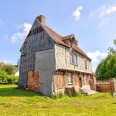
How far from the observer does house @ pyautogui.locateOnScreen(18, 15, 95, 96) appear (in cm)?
1714

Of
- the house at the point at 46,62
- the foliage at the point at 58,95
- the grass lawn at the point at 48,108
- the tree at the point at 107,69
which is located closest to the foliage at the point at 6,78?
the house at the point at 46,62

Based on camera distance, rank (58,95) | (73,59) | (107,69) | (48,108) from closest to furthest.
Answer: (48,108), (58,95), (73,59), (107,69)

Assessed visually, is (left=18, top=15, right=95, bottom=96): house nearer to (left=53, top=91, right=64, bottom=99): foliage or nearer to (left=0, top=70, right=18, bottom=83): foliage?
(left=53, top=91, right=64, bottom=99): foliage

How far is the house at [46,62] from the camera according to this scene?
1714cm

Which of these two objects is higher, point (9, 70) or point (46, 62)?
point (9, 70)

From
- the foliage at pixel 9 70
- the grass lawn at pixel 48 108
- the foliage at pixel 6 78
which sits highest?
the foliage at pixel 9 70

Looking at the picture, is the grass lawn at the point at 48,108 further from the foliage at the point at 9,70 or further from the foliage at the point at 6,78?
the foliage at the point at 9,70

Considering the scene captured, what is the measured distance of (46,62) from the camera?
58.4ft

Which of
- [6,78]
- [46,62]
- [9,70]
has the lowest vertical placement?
[6,78]

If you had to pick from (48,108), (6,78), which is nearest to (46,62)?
(48,108)

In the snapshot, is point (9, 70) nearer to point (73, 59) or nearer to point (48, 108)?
point (73, 59)

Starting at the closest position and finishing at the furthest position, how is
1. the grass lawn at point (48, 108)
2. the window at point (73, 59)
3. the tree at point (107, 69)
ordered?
the grass lawn at point (48, 108) → the window at point (73, 59) → the tree at point (107, 69)

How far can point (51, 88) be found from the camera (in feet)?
53.6

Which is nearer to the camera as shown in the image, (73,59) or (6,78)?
(73,59)
